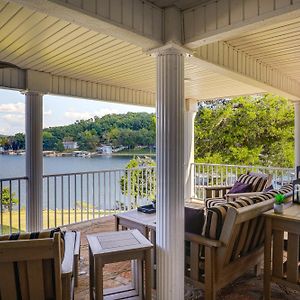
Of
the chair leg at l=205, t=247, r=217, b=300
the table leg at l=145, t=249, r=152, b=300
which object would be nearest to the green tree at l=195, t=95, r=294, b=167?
the chair leg at l=205, t=247, r=217, b=300

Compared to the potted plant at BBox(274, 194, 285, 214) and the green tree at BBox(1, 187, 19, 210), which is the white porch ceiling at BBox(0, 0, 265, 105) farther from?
the green tree at BBox(1, 187, 19, 210)

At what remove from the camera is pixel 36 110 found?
166 inches

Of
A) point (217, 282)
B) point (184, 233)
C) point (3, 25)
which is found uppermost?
point (3, 25)

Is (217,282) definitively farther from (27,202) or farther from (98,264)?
(27,202)

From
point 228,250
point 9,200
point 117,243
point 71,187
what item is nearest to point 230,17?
point 228,250

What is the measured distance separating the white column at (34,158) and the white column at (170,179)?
2.50 metres

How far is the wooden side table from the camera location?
2381 millimetres

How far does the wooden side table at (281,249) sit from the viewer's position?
2381mm

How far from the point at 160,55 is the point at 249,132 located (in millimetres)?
10695

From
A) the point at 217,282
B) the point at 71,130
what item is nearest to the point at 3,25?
the point at 217,282

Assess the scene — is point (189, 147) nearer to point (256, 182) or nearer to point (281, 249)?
point (256, 182)

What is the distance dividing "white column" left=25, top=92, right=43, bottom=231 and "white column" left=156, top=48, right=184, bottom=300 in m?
2.50

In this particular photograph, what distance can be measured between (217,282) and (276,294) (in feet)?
2.50

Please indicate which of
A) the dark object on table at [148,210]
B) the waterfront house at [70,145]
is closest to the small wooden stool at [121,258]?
the dark object on table at [148,210]
